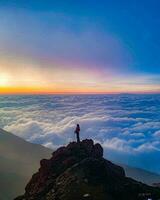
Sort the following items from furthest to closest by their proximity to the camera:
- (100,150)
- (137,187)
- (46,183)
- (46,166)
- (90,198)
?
(100,150) < (46,166) < (46,183) < (137,187) < (90,198)

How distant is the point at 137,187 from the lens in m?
89.1

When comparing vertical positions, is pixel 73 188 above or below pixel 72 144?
below

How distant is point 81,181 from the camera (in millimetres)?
89750

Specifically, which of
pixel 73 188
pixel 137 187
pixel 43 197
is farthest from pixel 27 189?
pixel 137 187

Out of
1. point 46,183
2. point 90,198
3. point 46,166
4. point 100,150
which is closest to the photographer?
point 90,198

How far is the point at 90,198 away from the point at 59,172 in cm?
2030

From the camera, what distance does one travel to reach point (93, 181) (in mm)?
89875

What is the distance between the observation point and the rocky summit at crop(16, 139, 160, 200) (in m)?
85.4

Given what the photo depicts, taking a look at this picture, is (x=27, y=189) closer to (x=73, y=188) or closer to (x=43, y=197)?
(x=43, y=197)

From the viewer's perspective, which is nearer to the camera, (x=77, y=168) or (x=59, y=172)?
(x=77, y=168)

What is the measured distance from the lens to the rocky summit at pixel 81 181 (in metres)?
85.4

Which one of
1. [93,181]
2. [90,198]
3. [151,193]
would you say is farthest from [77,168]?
[151,193]

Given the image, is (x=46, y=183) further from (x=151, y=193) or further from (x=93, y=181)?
(x=151, y=193)

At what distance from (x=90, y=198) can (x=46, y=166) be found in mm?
26261
